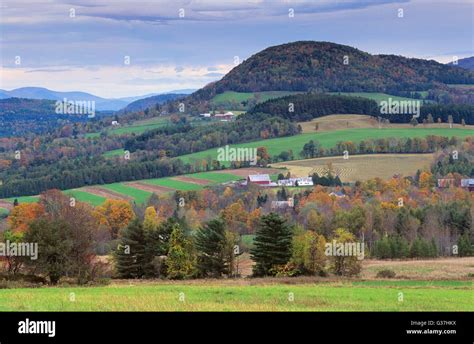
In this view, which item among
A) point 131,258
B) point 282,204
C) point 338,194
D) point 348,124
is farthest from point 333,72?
point 131,258

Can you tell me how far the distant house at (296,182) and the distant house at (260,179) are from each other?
1309 mm

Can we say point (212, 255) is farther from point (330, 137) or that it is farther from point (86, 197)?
point (330, 137)

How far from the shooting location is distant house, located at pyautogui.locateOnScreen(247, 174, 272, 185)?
72213mm

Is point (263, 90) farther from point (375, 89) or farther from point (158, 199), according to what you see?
point (158, 199)

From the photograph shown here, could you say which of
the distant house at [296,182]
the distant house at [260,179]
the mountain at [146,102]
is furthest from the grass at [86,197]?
the mountain at [146,102]

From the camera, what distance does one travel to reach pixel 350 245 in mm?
35375

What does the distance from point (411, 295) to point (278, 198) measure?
4863cm

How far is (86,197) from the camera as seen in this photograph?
69.3 m

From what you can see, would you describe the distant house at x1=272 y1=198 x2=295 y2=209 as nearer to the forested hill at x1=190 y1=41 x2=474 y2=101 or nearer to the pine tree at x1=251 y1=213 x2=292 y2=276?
the pine tree at x1=251 y1=213 x2=292 y2=276

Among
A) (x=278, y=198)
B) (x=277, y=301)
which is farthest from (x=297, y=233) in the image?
(x=278, y=198)

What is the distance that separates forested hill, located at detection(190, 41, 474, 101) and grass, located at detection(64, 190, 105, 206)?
189ft

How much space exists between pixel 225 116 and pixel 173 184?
39378 mm

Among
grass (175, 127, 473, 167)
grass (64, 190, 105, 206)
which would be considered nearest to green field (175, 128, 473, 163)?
grass (175, 127, 473, 167)

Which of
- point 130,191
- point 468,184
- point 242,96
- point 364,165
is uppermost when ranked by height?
point 242,96
